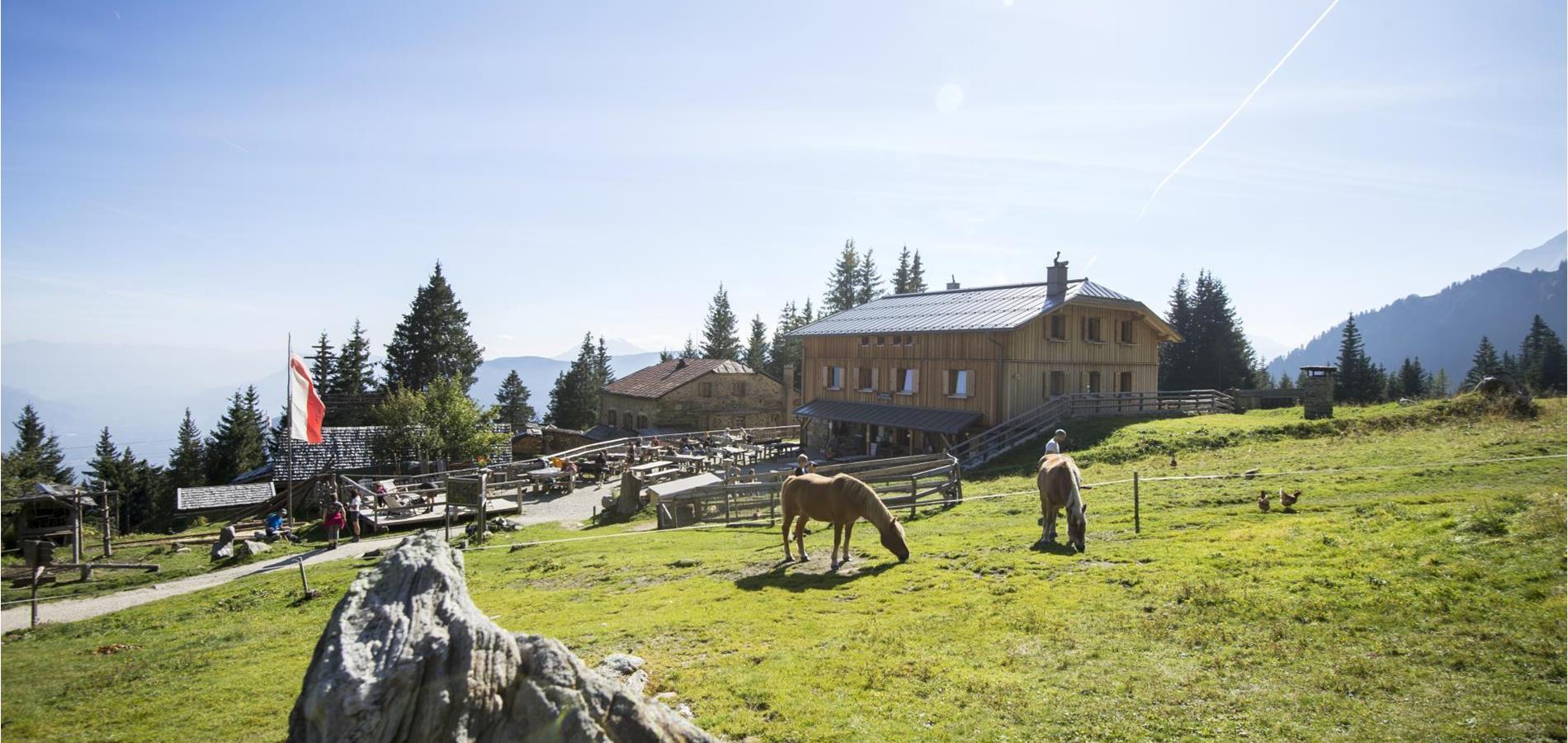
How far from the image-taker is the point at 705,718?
7453 mm

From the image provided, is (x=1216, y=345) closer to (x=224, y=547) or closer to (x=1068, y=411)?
(x=1068, y=411)

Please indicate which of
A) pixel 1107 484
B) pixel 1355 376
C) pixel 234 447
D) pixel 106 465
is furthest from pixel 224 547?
pixel 1355 376

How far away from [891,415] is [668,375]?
23.9m

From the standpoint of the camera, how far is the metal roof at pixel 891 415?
35000 millimetres

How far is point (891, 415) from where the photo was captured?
39156mm

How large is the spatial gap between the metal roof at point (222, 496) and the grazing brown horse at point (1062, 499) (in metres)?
35.0

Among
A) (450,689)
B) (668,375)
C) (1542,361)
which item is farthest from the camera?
(668,375)

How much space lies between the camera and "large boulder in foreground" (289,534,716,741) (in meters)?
4.75

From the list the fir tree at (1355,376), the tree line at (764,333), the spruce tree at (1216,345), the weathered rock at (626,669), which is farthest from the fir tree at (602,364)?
the weathered rock at (626,669)

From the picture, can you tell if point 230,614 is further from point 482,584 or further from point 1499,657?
point 1499,657

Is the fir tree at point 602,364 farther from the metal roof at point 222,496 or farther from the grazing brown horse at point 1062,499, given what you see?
the grazing brown horse at point 1062,499

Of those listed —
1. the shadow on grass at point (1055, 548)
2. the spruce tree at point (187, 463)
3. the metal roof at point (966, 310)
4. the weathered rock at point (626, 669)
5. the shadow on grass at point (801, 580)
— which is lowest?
the spruce tree at point (187, 463)

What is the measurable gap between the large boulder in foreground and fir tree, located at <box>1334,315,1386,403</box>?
6372 cm

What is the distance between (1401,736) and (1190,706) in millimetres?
1589
